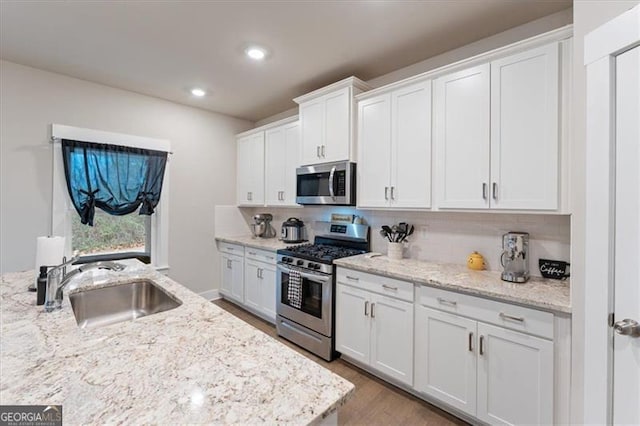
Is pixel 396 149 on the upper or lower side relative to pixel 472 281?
upper

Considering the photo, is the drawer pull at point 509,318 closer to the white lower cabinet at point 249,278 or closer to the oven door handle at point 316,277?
the oven door handle at point 316,277

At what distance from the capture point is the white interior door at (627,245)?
117 cm

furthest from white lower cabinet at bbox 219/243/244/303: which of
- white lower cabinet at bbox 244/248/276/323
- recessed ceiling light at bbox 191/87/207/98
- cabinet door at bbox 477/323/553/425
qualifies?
cabinet door at bbox 477/323/553/425

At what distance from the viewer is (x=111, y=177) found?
3.21m

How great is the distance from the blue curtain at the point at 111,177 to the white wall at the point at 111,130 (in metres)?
0.19

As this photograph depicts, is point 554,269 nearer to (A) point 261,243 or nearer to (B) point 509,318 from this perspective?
(B) point 509,318

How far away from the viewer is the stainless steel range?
2592 millimetres

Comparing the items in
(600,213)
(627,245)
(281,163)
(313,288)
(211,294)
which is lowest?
(211,294)

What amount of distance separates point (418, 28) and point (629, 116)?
1.48 m

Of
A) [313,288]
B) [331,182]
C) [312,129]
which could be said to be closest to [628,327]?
[313,288]

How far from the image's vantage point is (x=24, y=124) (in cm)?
273

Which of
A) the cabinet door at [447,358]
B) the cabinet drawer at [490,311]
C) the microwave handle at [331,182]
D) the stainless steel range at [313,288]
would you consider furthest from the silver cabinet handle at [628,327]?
the microwave handle at [331,182]

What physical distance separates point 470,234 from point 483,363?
3.27 feet

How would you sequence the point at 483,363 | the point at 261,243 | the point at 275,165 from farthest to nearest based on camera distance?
the point at 275,165
the point at 261,243
the point at 483,363
